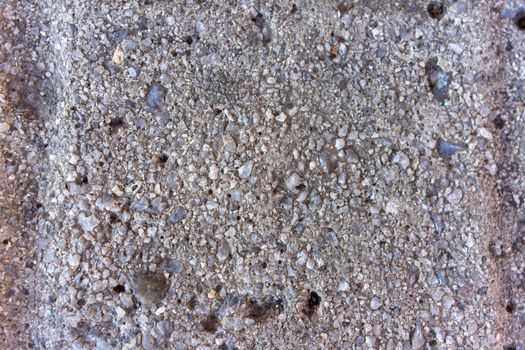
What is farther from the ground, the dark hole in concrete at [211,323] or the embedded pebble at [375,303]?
the embedded pebble at [375,303]

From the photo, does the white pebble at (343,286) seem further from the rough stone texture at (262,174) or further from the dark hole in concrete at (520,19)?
the dark hole in concrete at (520,19)

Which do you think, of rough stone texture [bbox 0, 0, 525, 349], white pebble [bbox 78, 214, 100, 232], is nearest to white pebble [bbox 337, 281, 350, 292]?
rough stone texture [bbox 0, 0, 525, 349]

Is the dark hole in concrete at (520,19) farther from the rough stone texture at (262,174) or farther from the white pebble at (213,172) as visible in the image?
the white pebble at (213,172)

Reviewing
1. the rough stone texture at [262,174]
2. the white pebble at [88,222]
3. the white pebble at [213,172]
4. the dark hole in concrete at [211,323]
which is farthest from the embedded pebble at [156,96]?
the dark hole in concrete at [211,323]

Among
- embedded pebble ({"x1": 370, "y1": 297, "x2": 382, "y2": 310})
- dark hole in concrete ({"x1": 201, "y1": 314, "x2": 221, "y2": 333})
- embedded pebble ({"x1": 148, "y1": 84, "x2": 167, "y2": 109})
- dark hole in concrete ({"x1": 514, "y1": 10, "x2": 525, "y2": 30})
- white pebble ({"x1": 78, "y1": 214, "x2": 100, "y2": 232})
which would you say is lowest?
dark hole in concrete ({"x1": 201, "y1": 314, "x2": 221, "y2": 333})

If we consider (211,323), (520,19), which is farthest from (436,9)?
(211,323)

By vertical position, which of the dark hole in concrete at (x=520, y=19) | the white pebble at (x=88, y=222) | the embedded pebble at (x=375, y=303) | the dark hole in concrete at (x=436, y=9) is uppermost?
the dark hole in concrete at (x=520, y=19)

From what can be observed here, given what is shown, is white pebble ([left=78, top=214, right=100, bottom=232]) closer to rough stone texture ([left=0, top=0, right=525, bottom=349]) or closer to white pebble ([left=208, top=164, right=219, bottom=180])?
rough stone texture ([left=0, top=0, right=525, bottom=349])

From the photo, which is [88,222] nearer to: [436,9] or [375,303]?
[375,303]
